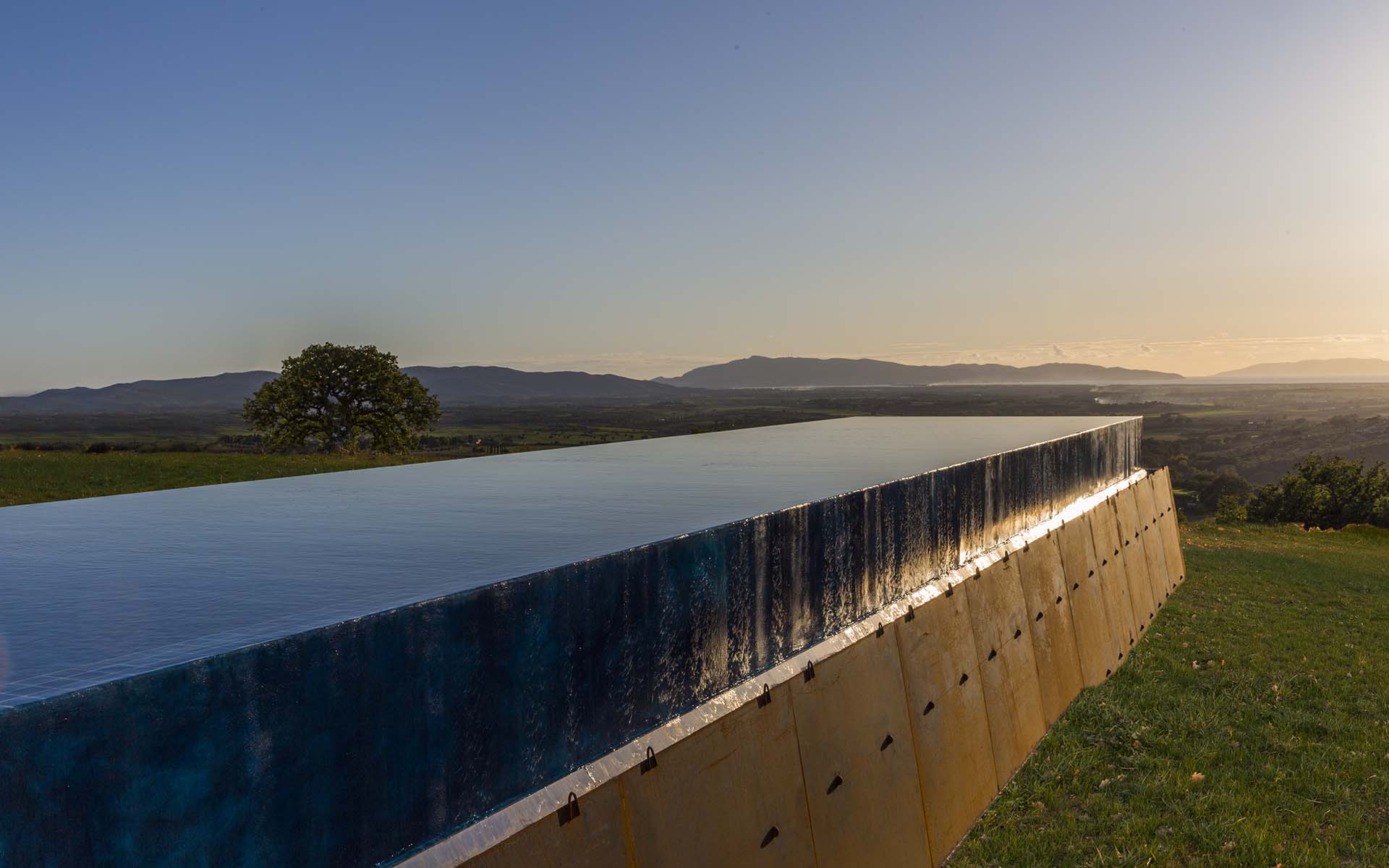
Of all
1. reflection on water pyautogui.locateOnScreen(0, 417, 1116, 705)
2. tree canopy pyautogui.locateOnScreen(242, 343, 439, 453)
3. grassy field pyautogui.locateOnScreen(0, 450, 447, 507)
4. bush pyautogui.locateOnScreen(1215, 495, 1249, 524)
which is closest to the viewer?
reflection on water pyautogui.locateOnScreen(0, 417, 1116, 705)

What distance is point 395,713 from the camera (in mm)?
3254

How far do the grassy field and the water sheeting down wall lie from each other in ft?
84.9

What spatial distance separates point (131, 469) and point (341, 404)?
857 inches

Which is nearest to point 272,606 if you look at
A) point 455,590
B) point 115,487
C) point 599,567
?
point 455,590

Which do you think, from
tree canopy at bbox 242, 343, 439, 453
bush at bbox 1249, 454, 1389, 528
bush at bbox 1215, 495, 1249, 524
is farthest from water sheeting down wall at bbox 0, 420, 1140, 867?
bush at bbox 1249, 454, 1389, 528

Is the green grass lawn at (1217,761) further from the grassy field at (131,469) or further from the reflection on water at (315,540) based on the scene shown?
the grassy field at (131,469)

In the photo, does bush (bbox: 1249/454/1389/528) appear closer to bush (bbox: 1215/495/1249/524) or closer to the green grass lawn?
bush (bbox: 1215/495/1249/524)

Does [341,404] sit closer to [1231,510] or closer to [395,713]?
[395,713]

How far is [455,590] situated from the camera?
355cm

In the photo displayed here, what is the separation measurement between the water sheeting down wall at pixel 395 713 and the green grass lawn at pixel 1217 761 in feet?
13.2

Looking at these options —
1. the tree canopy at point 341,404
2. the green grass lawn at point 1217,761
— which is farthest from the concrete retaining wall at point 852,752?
the tree canopy at point 341,404

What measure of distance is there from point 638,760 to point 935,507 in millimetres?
4654

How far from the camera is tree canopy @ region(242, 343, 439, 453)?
174 feet

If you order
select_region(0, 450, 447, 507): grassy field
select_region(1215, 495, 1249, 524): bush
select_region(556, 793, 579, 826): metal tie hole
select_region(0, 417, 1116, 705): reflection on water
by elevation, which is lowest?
select_region(1215, 495, 1249, 524): bush
